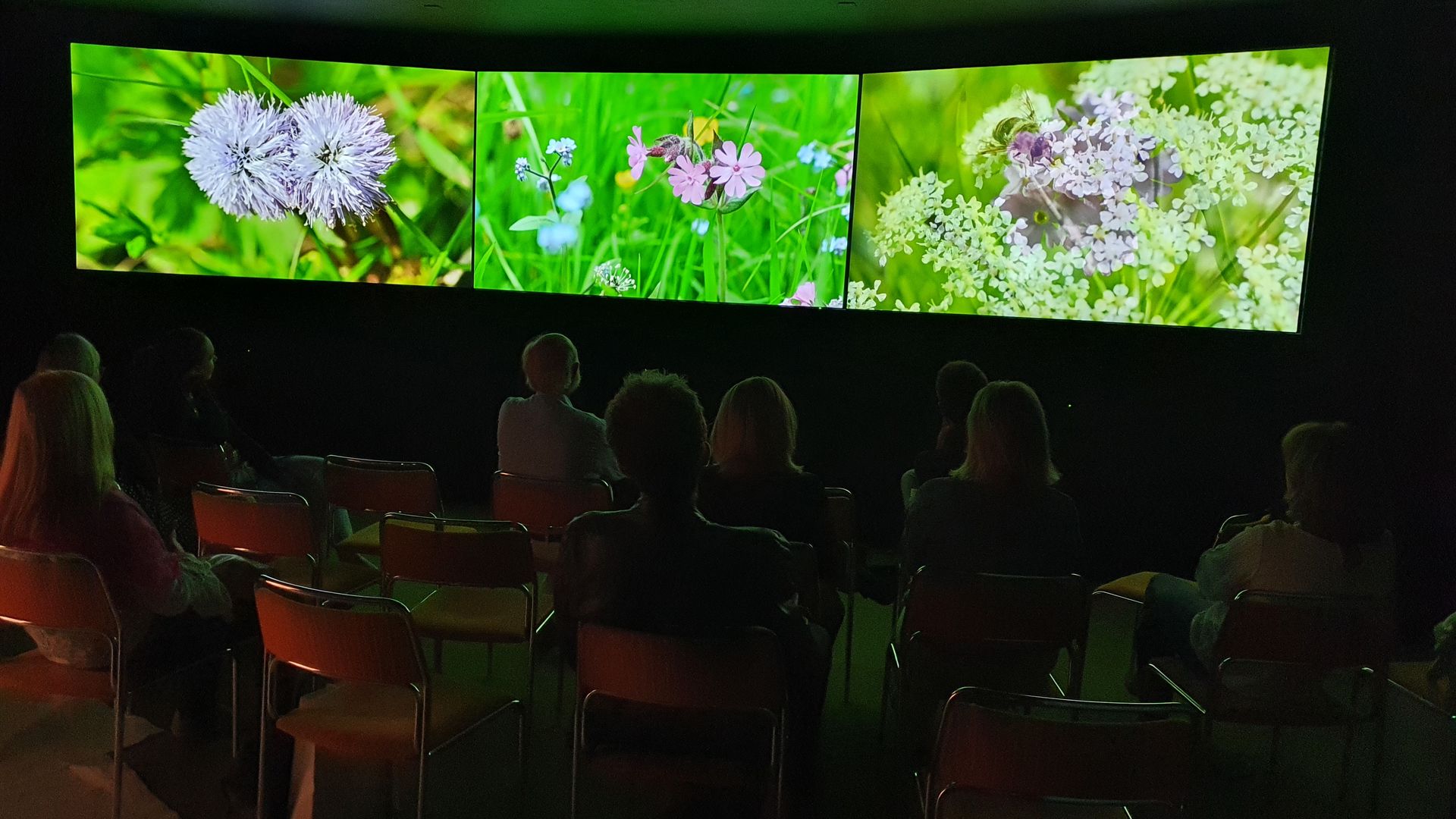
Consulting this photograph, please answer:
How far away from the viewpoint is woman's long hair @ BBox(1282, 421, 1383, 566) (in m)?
2.51

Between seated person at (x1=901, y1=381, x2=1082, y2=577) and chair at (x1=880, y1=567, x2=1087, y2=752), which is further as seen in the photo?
seated person at (x1=901, y1=381, x2=1082, y2=577)

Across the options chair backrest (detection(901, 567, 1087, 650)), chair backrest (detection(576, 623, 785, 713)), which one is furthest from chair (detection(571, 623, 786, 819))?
chair backrest (detection(901, 567, 1087, 650))

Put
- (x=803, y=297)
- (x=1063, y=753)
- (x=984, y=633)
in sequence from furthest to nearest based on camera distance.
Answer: (x=803, y=297) < (x=984, y=633) < (x=1063, y=753)

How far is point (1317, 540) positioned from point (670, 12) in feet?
13.3

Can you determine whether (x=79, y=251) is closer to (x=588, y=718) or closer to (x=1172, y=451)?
(x=588, y=718)

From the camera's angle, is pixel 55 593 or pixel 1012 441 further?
pixel 1012 441

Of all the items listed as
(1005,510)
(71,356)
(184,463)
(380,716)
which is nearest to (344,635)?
(380,716)

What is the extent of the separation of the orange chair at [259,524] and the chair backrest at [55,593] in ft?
2.41

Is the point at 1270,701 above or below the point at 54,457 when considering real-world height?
below

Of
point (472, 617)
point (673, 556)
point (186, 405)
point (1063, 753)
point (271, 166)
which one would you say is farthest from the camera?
point (271, 166)

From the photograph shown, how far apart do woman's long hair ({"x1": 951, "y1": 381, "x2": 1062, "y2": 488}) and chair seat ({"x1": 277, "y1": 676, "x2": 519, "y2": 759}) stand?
1.45 metres

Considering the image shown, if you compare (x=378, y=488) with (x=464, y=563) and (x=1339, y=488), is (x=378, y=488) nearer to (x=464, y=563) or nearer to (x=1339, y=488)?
(x=464, y=563)

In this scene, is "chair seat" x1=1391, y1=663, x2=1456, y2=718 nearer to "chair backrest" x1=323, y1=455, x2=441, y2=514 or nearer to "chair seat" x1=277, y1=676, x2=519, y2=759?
"chair seat" x1=277, y1=676, x2=519, y2=759

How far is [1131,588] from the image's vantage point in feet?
10.5
